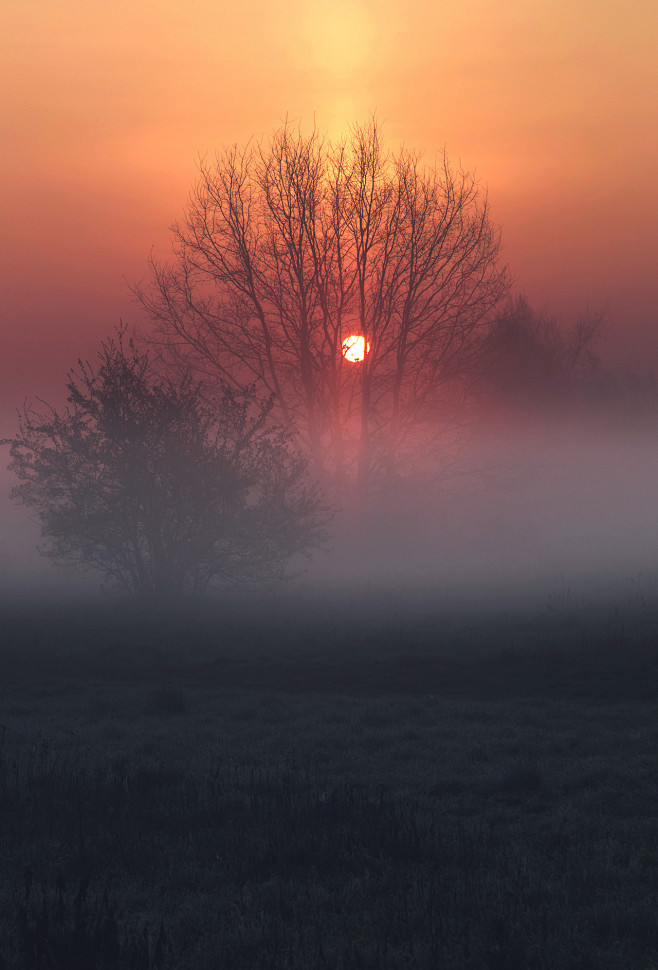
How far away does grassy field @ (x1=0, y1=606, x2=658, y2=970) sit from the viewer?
4.52m

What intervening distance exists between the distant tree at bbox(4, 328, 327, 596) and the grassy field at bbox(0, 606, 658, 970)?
374 inches

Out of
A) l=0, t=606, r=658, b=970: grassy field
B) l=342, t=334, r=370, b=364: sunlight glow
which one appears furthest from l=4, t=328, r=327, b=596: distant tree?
l=0, t=606, r=658, b=970: grassy field

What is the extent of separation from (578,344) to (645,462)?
87.4 feet

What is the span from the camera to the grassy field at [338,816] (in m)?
4.52

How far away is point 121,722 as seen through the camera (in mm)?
10508

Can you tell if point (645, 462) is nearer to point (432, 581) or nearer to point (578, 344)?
point (578, 344)

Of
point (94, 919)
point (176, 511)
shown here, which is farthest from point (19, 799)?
point (176, 511)

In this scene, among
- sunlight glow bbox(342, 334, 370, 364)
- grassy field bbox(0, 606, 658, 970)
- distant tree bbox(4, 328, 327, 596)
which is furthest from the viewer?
sunlight glow bbox(342, 334, 370, 364)

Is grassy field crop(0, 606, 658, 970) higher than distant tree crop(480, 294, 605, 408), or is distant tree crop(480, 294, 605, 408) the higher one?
distant tree crop(480, 294, 605, 408)

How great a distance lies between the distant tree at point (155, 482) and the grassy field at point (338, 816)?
9506 millimetres

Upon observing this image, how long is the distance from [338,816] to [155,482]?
58.4 feet

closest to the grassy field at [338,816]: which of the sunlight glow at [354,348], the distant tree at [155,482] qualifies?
the distant tree at [155,482]

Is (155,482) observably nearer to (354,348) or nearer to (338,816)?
(354,348)

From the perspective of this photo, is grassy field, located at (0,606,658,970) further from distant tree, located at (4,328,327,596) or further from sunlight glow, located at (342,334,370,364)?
sunlight glow, located at (342,334,370,364)
